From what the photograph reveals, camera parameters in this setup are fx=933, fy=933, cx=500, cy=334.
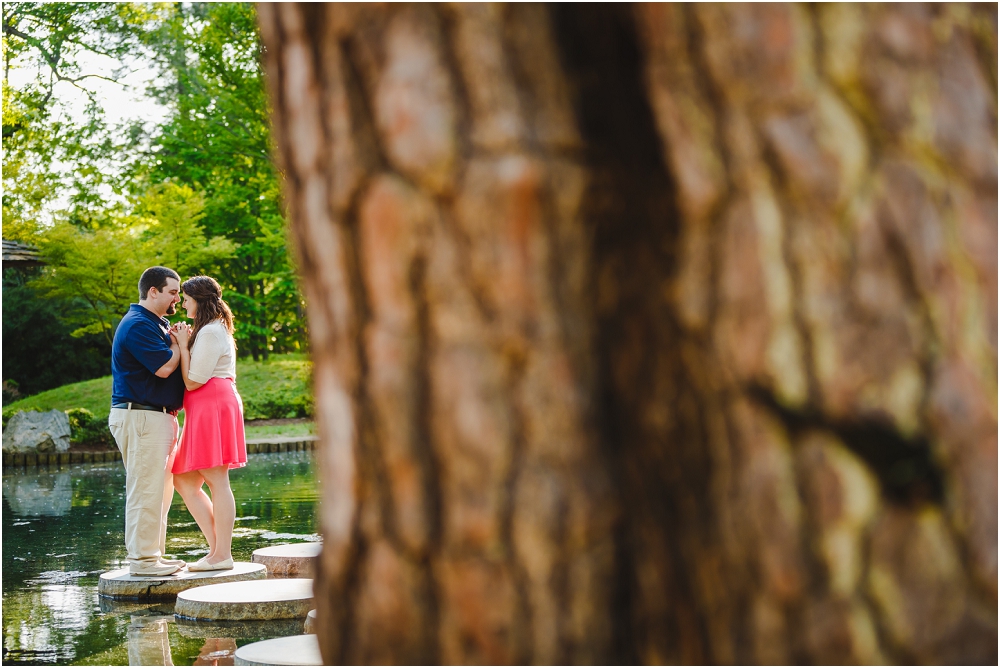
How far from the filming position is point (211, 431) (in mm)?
5809

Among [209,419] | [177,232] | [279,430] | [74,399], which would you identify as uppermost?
[177,232]

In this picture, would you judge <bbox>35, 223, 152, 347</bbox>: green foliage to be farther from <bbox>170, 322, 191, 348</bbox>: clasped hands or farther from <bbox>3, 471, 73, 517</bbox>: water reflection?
<bbox>170, 322, 191, 348</bbox>: clasped hands

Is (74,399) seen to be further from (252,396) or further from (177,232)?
(177,232)

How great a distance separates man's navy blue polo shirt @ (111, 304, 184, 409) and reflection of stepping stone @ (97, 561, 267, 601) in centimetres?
106

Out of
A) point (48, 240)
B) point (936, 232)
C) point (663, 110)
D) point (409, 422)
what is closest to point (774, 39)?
point (663, 110)

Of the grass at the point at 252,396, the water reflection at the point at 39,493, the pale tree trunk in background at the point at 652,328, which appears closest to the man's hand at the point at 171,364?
the pale tree trunk in background at the point at 652,328

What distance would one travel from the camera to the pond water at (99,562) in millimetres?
4402

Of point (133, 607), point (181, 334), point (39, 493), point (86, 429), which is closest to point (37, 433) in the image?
point (86, 429)

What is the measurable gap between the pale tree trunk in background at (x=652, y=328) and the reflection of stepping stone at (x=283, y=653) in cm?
243

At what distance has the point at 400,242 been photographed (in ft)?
3.10

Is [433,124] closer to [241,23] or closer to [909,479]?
[909,479]

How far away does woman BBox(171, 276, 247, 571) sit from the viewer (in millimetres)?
5797

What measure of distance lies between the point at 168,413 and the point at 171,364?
351 millimetres

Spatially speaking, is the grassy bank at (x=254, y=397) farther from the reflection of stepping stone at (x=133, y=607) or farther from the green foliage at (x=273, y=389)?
the reflection of stepping stone at (x=133, y=607)
